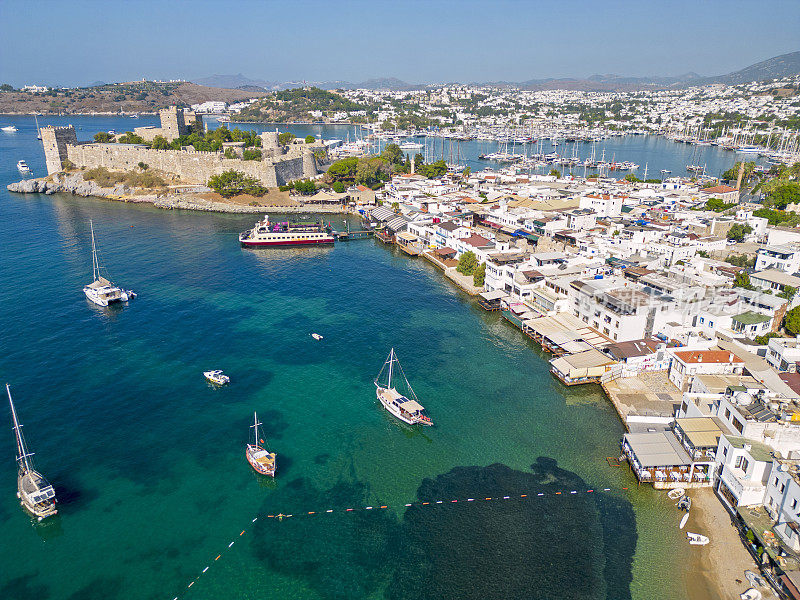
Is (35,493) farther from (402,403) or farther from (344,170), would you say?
(344,170)

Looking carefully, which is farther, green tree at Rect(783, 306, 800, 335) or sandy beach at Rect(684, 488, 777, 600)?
green tree at Rect(783, 306, 800, 335)

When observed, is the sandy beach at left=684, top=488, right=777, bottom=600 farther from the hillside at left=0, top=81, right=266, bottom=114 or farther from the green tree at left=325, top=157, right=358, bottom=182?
the hillside at left=0, top=81, right=266, bottom=114

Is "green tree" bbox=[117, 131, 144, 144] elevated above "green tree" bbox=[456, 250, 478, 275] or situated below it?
above

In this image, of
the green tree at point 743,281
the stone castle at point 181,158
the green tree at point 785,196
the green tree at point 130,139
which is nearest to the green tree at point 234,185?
the stone castle at point 181,158

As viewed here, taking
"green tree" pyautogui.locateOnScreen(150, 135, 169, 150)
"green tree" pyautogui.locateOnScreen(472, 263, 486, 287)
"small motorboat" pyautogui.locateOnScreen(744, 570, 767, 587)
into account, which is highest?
"green tree" pyautogui.locateOnScreen(150, 135, 169, 150)

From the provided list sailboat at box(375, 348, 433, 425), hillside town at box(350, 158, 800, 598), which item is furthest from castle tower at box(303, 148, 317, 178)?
sailboat at box(375, 348, 433, 425)

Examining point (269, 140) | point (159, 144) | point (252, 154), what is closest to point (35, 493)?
point (252, 154)

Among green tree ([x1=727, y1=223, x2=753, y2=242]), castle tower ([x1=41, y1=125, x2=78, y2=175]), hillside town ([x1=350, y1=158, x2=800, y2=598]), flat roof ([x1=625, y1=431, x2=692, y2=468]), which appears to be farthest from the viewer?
castle tower ([x1=41, y1=125, x2=78, y2=175])

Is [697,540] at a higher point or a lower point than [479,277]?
lower
